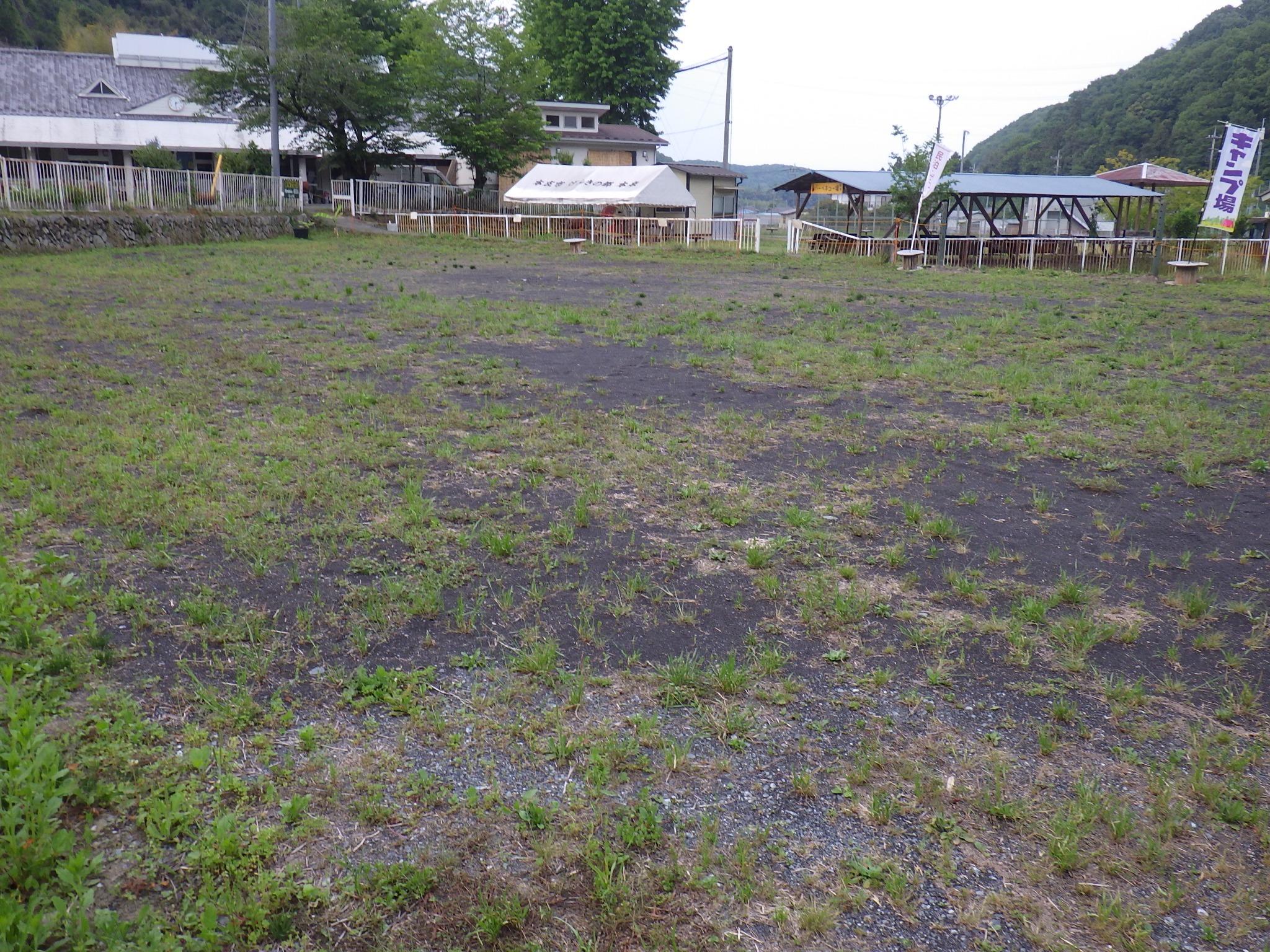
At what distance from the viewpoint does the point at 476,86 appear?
36500 mm

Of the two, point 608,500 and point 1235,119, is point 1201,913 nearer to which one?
point 608,500

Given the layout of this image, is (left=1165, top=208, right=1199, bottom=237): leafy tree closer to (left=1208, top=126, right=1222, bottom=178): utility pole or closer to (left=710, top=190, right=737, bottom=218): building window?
(left=710, top=190, right=737, bottom=218): building window

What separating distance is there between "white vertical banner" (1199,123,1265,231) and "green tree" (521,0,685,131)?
3885 cm

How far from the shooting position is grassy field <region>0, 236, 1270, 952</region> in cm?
246

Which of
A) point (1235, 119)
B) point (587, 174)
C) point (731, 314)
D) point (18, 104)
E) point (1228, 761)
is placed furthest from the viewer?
point (1235, 119)

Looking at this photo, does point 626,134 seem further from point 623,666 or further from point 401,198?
point 623,666

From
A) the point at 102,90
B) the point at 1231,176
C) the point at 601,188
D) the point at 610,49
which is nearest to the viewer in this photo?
the point at 1231,176

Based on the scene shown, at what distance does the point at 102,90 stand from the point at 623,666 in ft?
168

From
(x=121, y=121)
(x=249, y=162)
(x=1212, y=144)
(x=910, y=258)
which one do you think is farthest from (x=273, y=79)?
(x=1212, y=144)

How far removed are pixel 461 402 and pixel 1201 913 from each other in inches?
248

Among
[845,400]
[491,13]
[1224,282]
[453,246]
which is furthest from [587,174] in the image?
[845,400]

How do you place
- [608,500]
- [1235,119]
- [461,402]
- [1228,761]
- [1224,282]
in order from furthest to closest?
[1235,119] < [1224,282] < [461,402] < [608,500] < [1228,761]

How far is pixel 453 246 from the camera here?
25.6 meters

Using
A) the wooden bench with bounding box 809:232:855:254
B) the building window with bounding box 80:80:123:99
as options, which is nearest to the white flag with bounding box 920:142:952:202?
the wooden bench with bounding box 809:232:855:254
